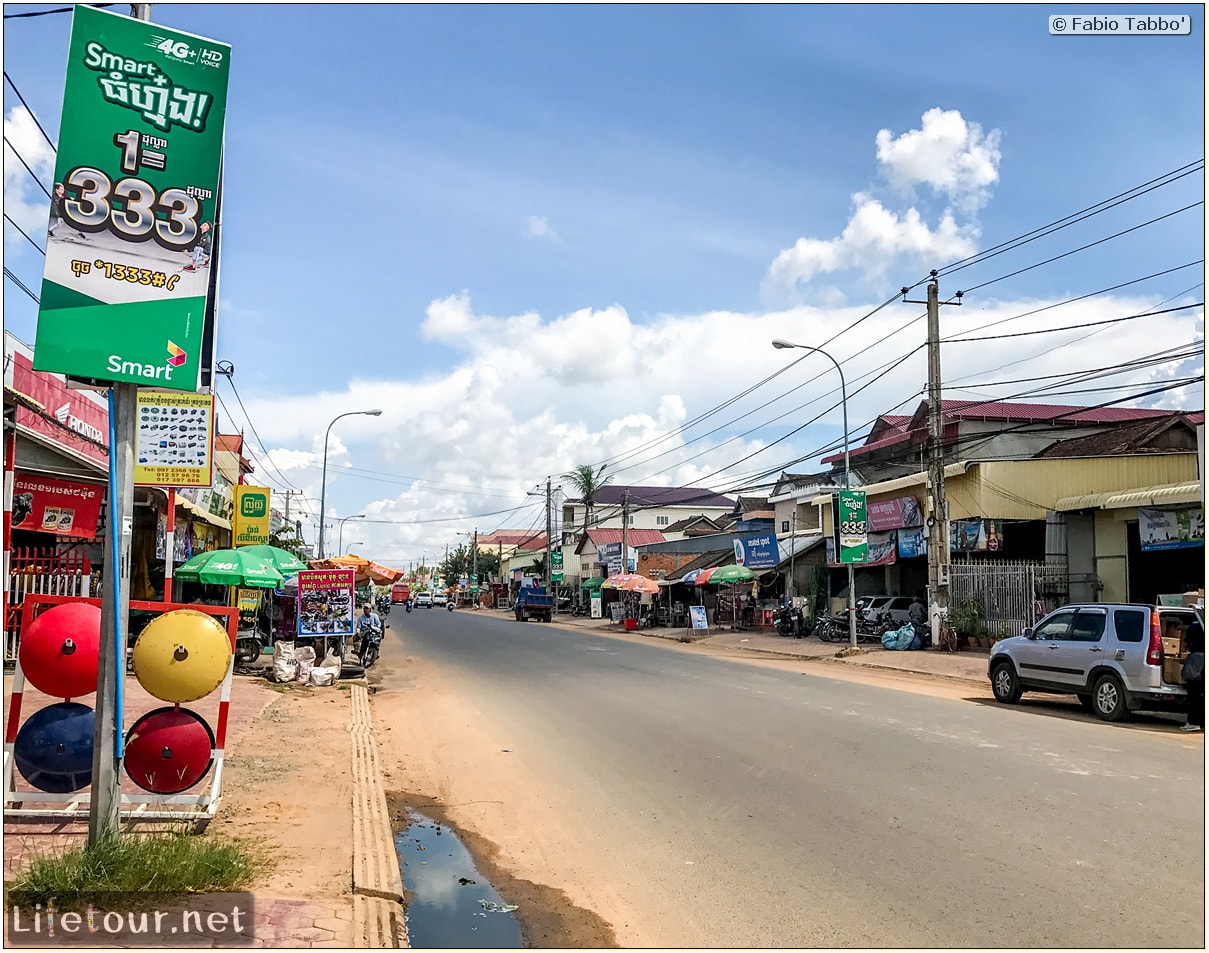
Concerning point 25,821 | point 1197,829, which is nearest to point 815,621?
point 1197,829

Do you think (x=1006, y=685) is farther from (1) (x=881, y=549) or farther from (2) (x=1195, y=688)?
(1) (x=881, y=549)

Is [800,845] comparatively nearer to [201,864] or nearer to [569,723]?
[201,864]

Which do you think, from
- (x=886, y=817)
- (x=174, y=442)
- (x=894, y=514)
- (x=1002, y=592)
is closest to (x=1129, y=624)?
(x=886, y=817)

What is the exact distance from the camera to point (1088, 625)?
48.5 ft

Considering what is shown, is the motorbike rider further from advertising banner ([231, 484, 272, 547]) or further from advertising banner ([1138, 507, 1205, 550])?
advertising banner ([1138, 507, 1205, 550])

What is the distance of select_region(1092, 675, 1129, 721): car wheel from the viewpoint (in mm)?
13867

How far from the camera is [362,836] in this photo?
7.17 m

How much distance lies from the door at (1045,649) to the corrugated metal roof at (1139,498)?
1080 centimetres

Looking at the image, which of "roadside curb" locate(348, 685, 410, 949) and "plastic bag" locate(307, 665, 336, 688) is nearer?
"roadside curb" locate(348, 685, 410, 949)

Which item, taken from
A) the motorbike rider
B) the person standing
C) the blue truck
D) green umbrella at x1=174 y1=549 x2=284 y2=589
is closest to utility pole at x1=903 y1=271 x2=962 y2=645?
the person standing

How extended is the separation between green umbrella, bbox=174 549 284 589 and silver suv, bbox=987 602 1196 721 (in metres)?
13.1

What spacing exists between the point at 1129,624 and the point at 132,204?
14034 millimetres

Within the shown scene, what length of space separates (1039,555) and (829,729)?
75.1 feet

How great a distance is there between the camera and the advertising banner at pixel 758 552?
41250 mm
